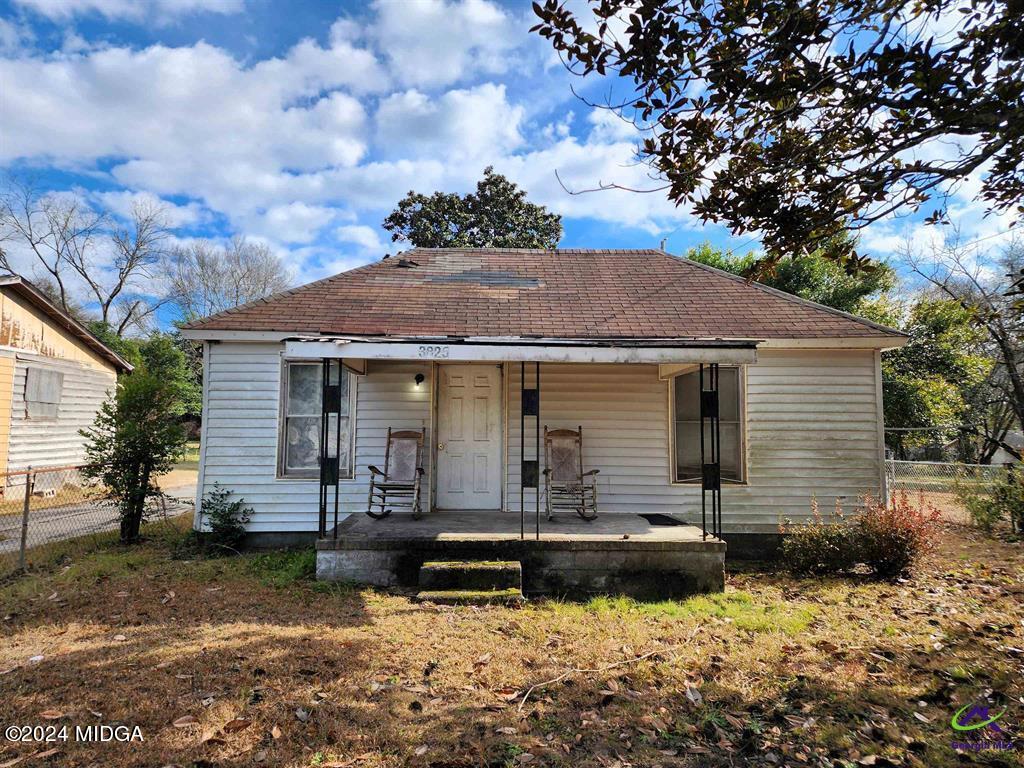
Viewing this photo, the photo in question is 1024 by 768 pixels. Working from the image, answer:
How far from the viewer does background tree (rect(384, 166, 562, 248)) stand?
2631cm

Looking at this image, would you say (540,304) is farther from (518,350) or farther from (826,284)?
(826,284)

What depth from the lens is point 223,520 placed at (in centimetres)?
730

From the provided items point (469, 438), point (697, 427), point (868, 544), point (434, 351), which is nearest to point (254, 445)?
point (469, 438)

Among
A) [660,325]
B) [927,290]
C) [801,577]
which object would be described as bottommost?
[801,577]

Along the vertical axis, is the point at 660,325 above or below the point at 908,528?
above

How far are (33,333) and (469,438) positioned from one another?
11.6 metres

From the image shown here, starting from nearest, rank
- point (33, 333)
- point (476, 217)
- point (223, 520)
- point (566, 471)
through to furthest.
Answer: point (223, 520) → point (566, 471) → point (33, 333) → point (476, 217)

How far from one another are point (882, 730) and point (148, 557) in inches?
318

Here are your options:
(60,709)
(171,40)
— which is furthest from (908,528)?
(171,40)

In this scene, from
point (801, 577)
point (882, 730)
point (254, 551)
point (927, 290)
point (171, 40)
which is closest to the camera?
point (882, 730)

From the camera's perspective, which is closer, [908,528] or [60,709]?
[60,709]

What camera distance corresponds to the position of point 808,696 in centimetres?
353

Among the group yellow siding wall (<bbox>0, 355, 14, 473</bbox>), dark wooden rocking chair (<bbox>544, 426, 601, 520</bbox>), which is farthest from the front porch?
yellow siding wall (<bbox>0, 355, 14, 473</bbox>)

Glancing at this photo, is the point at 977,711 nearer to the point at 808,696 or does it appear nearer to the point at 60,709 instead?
the point at 808,696
